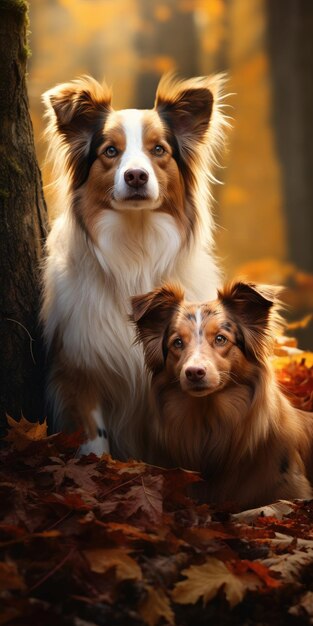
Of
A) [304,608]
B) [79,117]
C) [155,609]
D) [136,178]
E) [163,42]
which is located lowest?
[304,608]

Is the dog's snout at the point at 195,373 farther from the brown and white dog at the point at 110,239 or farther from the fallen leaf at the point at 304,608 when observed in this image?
the fallen leaf at the point at 304,608

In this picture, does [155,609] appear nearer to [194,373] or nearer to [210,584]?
[210,584]

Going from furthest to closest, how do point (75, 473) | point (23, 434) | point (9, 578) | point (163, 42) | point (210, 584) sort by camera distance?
1. point (163, 42)
2. point (23, 434)
3. point (75, 473)
4. point (210, 584)
5. point (9, 578)

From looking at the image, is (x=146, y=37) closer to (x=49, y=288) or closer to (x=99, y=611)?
(x=49, y=288)

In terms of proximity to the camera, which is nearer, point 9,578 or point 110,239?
point 9,578

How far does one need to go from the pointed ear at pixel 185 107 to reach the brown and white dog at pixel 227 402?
1.08 m

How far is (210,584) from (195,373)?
123 centimetres

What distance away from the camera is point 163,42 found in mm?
10641

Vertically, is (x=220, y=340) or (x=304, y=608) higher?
(x=220, y=340)

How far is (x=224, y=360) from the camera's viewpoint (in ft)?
14.3

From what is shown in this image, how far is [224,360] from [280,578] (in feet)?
4.31

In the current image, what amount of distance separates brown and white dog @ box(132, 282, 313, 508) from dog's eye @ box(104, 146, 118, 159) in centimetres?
84

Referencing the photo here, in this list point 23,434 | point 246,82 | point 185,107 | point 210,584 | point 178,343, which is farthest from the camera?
point 246,82

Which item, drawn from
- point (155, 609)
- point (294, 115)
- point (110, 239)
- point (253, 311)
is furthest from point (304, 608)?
point (294, 115)
